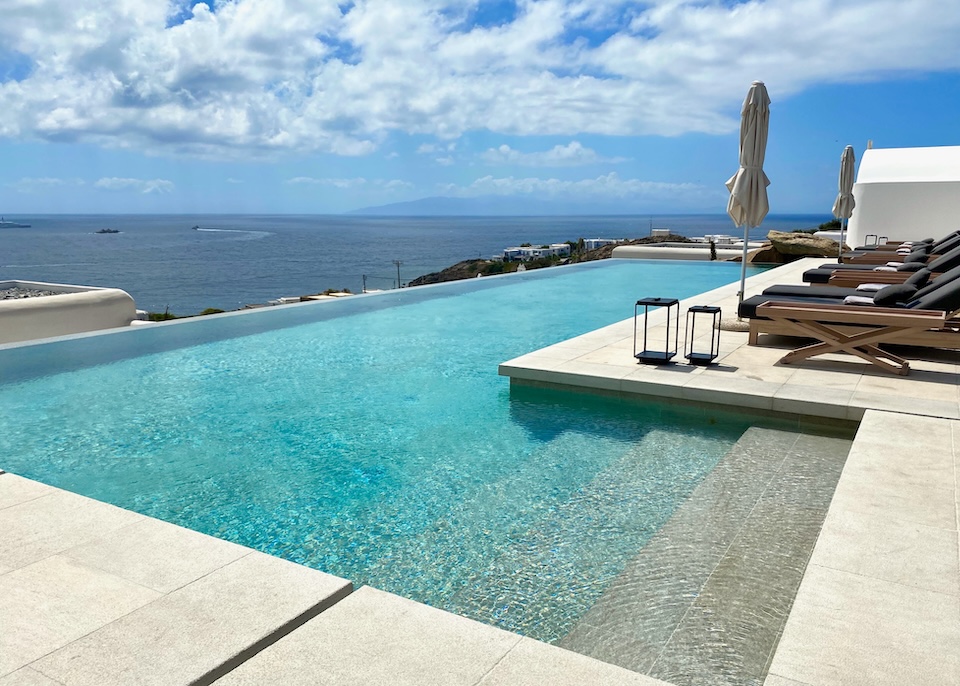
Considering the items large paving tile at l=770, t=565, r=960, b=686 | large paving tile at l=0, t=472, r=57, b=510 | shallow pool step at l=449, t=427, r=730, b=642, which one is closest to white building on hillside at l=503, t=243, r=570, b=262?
shallow pool step at l=449, t=427, r=730, b=642

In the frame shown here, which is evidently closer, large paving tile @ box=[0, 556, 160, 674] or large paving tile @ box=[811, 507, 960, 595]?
large paving tile @ box=[0, 556, 160, 674]

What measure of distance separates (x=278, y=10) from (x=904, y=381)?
1327 centimetres

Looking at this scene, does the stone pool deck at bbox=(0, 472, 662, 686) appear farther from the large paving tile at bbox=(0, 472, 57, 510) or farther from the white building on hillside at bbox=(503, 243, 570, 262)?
the white building on hillside at bbox=(503, 243, 570, 262)

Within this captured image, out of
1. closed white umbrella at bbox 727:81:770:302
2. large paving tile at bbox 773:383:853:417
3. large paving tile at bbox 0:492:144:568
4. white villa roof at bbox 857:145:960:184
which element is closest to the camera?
large paving tile at bbox 0:492:144:568

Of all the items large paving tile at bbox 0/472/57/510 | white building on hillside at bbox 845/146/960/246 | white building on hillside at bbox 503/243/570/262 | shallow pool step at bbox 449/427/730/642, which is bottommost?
white building on hillside at bbox 503/243/570/262

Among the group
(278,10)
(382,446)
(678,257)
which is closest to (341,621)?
(382,446)

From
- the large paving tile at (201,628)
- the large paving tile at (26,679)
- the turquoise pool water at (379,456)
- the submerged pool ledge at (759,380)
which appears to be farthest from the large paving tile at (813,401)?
the large paving tile at (26,679)

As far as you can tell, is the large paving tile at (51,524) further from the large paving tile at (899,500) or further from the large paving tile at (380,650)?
the large paving tile at (899,500)

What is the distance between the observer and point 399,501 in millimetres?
3627

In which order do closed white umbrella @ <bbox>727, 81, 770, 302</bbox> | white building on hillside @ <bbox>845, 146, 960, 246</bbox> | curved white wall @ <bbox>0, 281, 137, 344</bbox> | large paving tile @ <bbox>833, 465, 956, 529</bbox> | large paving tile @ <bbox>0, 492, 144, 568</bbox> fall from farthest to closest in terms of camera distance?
1. white building on hillside @ <bbox>845, 146, 960, 246</bbox>
2. curved white wall @ <bbox>0, 281, 137, 344</bbox>
3. closed white umbrella @ <bbox>727, 81, 770, 302</bbox>
4. large paving tile @ <bbox>833, 465, 956, 529</bbox>
5. large paving tile @ <bbox>0, 492, 144, 568</bbox>

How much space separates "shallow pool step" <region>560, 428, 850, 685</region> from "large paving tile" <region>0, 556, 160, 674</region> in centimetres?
154

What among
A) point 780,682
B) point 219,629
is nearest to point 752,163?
point 780,682

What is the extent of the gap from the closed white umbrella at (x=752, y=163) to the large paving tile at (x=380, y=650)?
589 centimetres

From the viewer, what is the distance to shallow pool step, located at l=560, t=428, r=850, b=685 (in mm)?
2299
